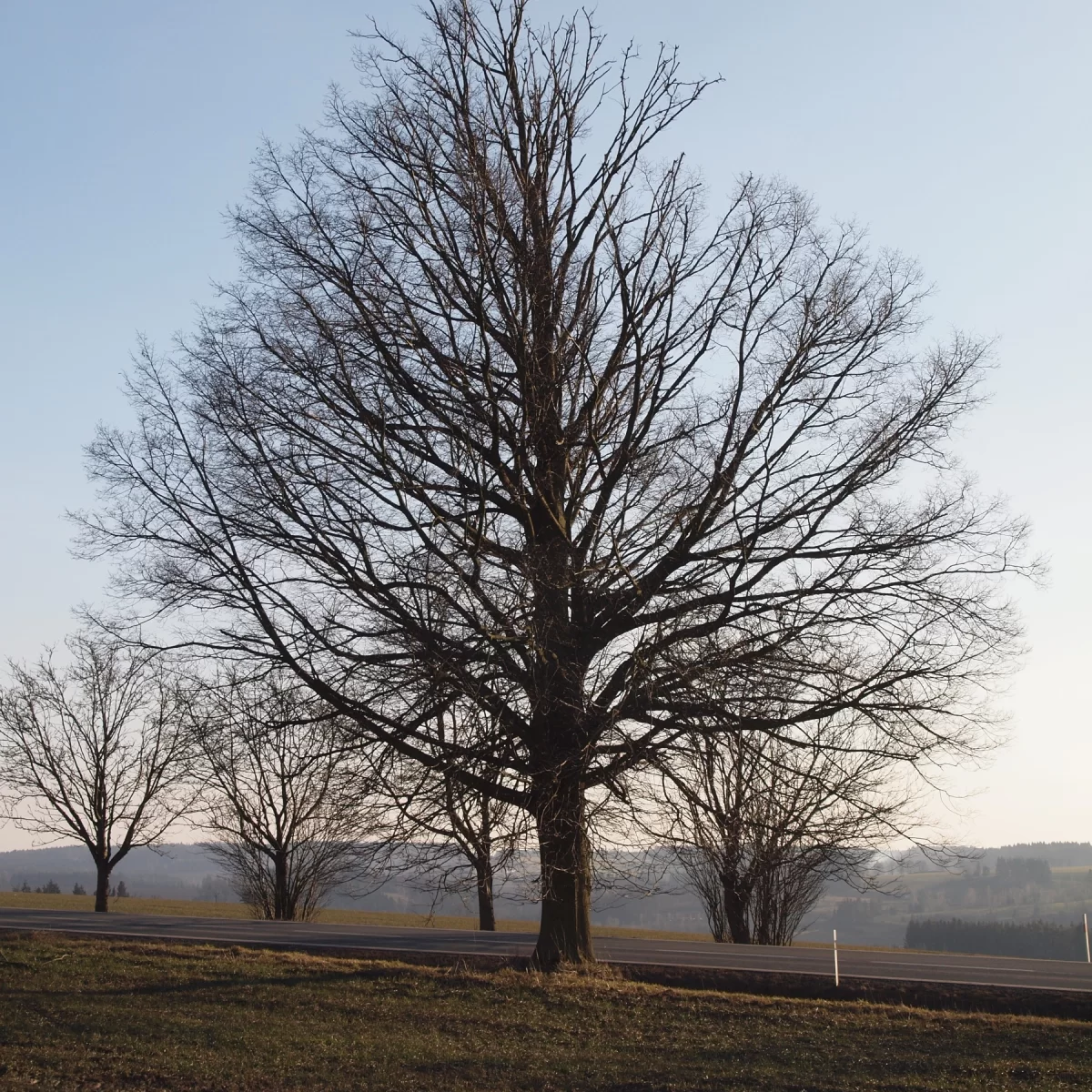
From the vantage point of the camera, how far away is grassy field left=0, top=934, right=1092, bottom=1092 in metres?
9.46

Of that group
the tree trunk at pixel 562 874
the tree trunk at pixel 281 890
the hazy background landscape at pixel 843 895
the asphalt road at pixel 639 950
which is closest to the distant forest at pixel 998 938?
the hazy background landscape at pixel 843 895

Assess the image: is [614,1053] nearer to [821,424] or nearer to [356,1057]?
[356,1057]

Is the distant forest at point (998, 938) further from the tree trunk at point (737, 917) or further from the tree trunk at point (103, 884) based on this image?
the tree trunk at point (103, 884)

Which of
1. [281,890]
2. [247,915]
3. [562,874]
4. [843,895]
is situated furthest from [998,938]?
[562,874]

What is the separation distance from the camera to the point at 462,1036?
36.7ft

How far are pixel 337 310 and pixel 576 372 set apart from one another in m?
2.84

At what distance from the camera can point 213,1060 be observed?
9.84m

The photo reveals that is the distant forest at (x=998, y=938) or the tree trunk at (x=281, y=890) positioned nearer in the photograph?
the distant forest at (x=998, y=938)

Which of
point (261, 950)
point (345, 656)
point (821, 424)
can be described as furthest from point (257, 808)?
point (821, 424)

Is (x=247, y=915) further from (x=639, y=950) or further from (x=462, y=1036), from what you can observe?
(x=462, y=1036)

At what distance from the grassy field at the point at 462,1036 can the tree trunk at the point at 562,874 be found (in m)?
0.39

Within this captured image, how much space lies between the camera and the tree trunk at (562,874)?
39.3ft

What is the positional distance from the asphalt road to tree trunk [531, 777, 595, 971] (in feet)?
11.5

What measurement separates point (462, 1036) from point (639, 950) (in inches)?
375
